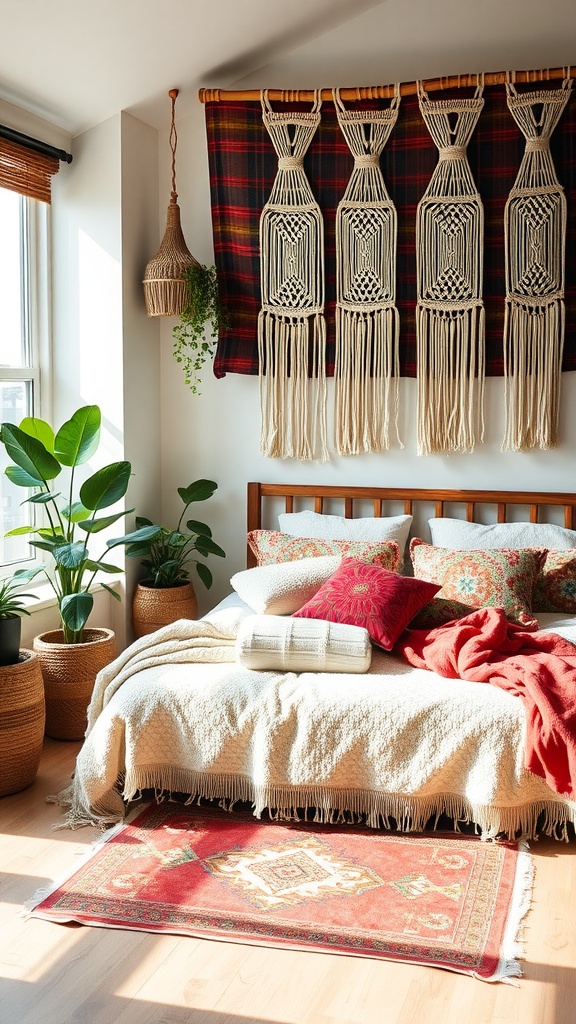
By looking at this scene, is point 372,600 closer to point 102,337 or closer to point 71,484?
point 71,484

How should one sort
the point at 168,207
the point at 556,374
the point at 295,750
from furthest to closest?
1. the point at 168,207
2. the point at 556,374
3. the point at 295,750

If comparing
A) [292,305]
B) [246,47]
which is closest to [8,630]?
[292,305]

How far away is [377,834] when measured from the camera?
271 centimetres

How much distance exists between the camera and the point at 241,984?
202 cm

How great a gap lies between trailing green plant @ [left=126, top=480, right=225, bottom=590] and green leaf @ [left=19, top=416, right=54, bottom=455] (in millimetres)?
628

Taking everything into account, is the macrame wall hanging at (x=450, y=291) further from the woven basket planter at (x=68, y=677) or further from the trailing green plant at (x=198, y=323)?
the woven basket planter at (x=68, y=677)

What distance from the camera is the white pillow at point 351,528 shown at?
381 cm

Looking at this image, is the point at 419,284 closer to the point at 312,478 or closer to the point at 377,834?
the point at 312,478

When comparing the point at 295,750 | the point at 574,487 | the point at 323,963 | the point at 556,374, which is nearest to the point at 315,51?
the point at 556,374

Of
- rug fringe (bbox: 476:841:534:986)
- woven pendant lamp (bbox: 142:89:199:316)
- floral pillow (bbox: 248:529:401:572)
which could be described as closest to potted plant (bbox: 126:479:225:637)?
floral pillow (bbox: 248:529:401:572)

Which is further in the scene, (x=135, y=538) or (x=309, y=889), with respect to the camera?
(x=135, y=538)

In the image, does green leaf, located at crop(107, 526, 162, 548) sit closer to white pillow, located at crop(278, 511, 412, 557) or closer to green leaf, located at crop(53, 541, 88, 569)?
green leaf, located at crop(53, 541, 88, 569)

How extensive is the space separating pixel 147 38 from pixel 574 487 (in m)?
2.32

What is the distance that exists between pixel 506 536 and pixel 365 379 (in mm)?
862
